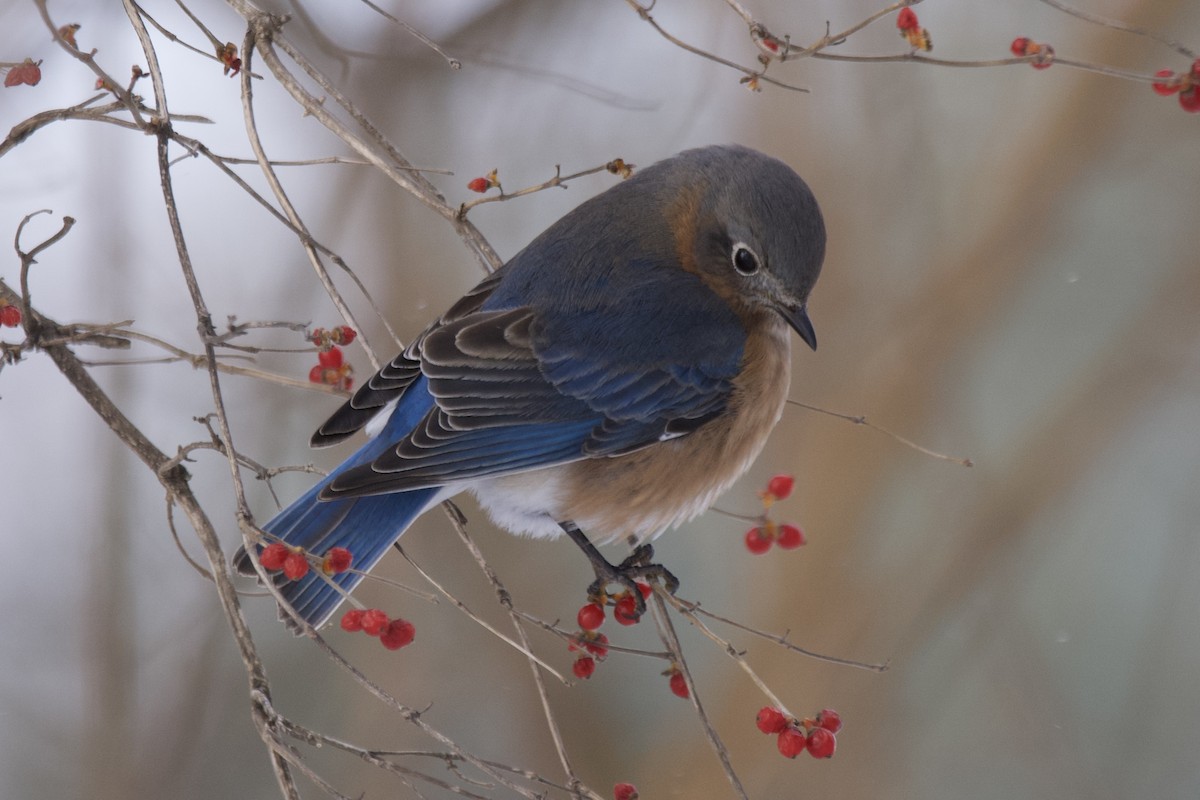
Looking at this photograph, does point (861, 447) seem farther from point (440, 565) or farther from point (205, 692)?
point (205, 692)

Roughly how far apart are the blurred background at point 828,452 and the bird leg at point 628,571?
1371mm

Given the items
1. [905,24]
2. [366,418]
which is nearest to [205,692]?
[366,418]

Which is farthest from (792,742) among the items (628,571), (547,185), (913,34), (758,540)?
(913,34)

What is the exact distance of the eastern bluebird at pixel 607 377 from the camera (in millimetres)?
3135

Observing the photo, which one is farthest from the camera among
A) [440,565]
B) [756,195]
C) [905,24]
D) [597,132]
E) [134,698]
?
[597,132]

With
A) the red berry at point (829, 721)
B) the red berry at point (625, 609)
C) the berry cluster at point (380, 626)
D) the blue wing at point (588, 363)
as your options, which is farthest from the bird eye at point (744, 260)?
the berry cluster at point (380, 626)

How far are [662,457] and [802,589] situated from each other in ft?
6.32

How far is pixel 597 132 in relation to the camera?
5.20 meters

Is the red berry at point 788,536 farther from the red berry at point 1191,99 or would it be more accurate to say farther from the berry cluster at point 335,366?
the red berry at point 1191,99

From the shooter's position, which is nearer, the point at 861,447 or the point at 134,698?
the point at 134,698

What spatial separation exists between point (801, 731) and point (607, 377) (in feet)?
3.75

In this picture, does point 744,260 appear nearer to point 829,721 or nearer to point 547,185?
point 547,185

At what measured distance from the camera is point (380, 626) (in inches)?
94.7

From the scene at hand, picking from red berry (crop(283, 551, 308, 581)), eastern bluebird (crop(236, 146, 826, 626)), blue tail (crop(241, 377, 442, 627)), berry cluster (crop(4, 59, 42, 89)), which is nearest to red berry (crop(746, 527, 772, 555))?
eastern bluebird (crop(236, 146, 826, 626))
